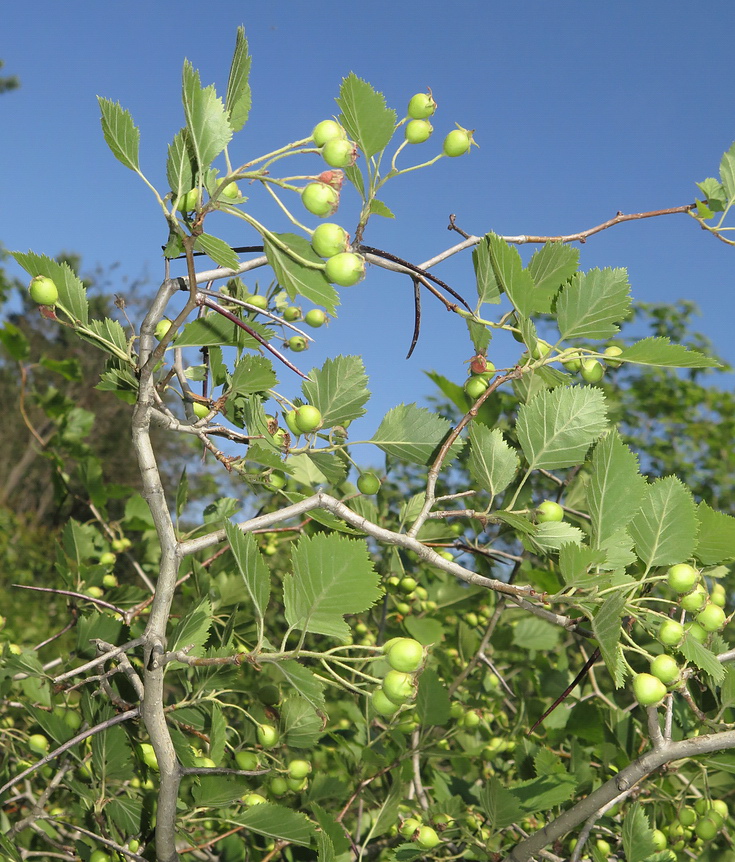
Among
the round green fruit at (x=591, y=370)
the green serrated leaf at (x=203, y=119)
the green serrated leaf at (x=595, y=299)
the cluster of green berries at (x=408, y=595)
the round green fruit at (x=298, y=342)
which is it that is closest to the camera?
the green serrated leaf at (x=203, y=119)

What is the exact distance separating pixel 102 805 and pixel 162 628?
0.49 metres

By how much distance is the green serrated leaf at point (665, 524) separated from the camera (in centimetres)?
81

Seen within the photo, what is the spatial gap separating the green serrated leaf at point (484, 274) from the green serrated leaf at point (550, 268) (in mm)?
50

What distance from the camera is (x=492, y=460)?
92cm

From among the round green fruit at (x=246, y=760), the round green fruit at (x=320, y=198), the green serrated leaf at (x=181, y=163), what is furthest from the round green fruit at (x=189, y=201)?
the round green fruit at (x=246, y=760)

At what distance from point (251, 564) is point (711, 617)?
1.74 ft

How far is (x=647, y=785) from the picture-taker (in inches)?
51.3

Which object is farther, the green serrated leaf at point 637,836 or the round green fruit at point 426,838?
the round green fruit at point 426,838

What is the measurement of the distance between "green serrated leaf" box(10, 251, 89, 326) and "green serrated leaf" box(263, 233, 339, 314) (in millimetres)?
275

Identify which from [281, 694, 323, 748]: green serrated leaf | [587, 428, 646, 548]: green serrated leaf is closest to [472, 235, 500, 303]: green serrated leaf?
[587, 428, 646, 548]: green serrated leaf

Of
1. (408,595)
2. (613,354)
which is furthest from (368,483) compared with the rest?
(408,595)

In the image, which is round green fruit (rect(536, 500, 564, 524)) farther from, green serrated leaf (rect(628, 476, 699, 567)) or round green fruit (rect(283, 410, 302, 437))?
round green fruit (rect(283, 410, 302, 437))

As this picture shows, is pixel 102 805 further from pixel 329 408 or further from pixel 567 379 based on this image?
pixel 567 379

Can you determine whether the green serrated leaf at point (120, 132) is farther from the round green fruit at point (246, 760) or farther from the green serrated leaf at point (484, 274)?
the round green fruit at point (246, 760)
